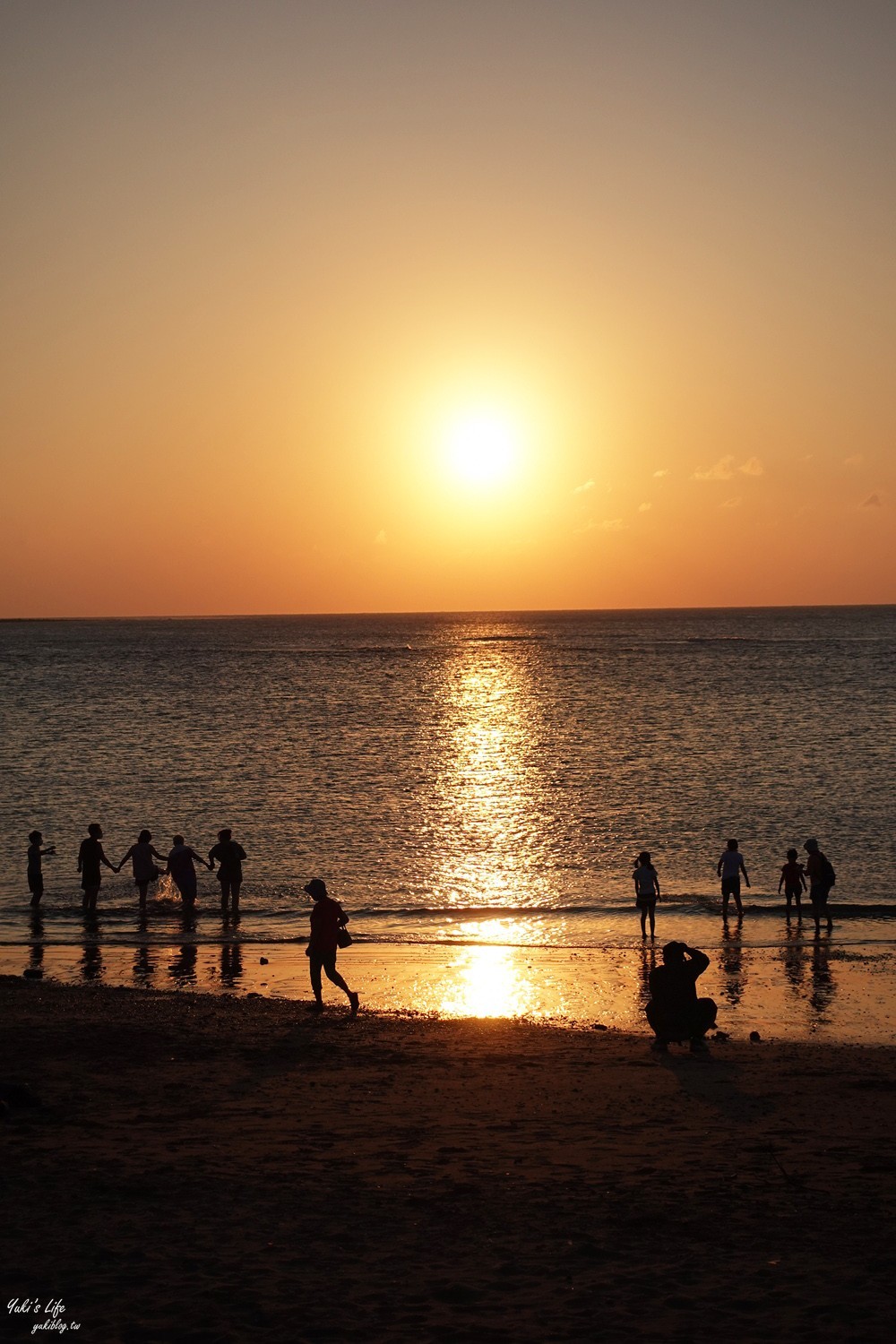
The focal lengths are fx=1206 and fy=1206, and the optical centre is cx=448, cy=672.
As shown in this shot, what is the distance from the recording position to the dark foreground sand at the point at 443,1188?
703 cm

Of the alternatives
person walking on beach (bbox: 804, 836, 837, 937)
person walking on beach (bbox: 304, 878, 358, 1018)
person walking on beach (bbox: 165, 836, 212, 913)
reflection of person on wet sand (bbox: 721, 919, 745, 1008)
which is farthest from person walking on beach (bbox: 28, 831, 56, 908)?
person walking on beach (bbox: 804, 836, 837, 937)

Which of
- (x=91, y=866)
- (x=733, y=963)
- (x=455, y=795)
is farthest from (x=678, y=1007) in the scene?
(x=455, y=795)

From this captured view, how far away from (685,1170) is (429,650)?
175831 millimetres

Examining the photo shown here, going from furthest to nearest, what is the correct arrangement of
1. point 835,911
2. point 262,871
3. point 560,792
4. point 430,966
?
point 560,792 < point 262,871 < point 835,911 < point 430,966

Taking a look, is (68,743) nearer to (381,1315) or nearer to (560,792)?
(560,792)

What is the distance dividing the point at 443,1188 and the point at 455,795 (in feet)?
117

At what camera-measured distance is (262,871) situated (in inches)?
1169

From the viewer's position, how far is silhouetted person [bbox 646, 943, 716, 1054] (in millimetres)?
13398

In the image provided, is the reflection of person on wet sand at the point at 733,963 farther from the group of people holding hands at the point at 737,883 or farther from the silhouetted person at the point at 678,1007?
the silhouetted person at the point at 678,1007

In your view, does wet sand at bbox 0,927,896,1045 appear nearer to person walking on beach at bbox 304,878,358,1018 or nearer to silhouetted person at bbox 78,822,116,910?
person walking on beach at bbox 304,878,358,1018

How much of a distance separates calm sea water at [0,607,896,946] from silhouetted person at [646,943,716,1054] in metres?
8.65

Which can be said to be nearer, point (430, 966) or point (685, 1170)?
point (685, 1170)

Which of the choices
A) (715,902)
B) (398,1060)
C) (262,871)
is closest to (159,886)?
(262,871)

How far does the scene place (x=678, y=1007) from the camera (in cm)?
1341
